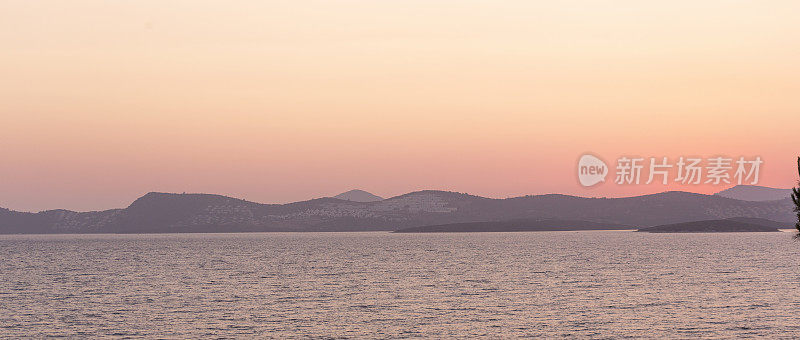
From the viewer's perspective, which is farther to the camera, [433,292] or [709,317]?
[433,292]

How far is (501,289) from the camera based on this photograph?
106688mm

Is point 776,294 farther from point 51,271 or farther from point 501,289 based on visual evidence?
point 51,271

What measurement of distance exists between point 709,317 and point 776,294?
24685 millimetres

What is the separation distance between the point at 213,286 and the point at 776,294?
7009 centimetres

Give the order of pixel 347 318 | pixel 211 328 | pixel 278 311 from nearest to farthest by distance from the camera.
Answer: pixel 211 328
pixel 347 318
pixel 278 311

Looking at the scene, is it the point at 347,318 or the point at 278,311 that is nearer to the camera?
the point at 347,318

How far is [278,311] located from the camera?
A: 276 ft

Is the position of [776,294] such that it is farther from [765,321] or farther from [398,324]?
[398,324]

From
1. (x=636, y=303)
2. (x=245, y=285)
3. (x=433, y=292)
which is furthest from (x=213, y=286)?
(x=636, y=303)

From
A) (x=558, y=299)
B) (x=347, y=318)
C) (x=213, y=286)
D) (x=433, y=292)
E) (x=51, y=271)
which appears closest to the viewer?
(x=347, y=318)

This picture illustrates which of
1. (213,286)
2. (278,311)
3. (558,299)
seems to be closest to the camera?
(278,311)

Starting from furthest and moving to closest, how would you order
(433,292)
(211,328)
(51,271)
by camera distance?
(51,271) → (433,292) → (211,328)

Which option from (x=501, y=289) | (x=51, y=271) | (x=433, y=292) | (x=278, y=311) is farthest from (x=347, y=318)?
(x=51, y=271)

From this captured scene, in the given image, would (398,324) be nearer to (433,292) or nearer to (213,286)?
(433,292)
